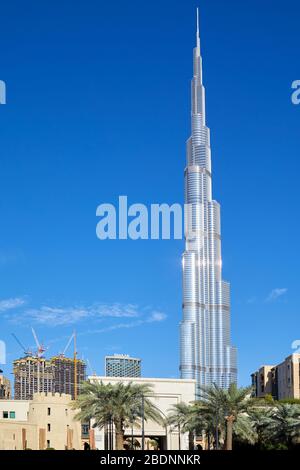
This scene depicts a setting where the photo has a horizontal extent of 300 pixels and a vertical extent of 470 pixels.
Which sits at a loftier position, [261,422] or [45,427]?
[261,422]

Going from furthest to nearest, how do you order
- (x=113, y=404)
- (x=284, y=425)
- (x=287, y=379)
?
1. (x=287, y=379)
2. (x=284, y=425)
3. (x=113, y=404)

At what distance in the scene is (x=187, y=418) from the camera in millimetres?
75875

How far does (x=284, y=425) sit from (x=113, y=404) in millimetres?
16946

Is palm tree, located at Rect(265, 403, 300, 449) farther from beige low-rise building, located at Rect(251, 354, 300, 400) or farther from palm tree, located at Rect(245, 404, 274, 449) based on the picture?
beige low-rise building, located at Rect(251, 354, 300, 400)

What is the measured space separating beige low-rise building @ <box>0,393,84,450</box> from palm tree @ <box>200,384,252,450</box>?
2355 cm

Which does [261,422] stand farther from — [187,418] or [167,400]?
[167,400]

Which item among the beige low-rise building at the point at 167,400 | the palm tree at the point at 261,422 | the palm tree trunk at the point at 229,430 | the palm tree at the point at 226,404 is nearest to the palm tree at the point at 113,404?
the palm tree at the point at 226,404

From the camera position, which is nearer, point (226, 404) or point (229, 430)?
point (229, 430)

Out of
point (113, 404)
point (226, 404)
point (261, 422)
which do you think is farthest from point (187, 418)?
point (113, 404)

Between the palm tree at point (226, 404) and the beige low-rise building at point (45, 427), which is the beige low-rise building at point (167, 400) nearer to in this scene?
the beige low-rise building at point (45, 427)

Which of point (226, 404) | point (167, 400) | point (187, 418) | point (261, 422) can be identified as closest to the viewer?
point (226, 404)

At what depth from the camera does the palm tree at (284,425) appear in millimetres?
75438

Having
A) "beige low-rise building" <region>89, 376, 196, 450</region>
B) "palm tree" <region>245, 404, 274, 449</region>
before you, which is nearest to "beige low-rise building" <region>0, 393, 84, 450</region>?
"beige low-rise building" <region>89, 376, 196, 450</region>
